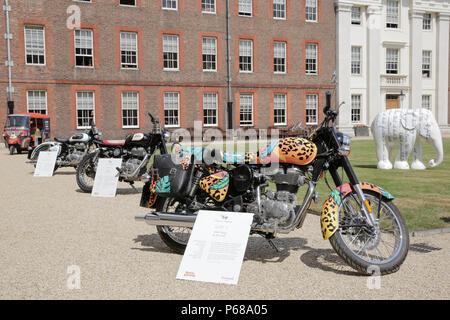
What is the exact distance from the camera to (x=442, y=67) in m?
36.7

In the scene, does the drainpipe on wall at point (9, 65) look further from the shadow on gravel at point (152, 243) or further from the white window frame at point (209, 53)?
the shadow on gravel at point (152, 243)

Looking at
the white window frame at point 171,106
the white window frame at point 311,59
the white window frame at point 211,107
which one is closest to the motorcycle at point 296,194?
the white window frame at point 171,106

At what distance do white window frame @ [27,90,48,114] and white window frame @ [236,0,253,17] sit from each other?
13.0 metres

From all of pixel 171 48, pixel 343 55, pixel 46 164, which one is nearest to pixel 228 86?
pixel 171 48

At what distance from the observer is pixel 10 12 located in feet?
84.4

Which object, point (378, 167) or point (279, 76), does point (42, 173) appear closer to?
point (378, 167)

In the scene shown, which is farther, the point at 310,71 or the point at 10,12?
the point at 310,71

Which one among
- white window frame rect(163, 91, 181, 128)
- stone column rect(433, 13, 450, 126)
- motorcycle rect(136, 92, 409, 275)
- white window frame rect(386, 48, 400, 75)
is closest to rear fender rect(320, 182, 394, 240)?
motorcycle rect(136, 92, 409, 275)

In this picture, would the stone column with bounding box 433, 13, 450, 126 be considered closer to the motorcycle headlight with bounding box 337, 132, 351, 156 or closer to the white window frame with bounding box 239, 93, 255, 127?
the white window frame with bounding box 239, 93, 255, 127

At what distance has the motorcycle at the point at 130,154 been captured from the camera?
9.16 m

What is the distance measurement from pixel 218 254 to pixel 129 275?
0.79 metres

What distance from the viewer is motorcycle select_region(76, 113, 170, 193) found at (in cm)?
916

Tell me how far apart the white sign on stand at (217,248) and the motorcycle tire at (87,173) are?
5691 mm
